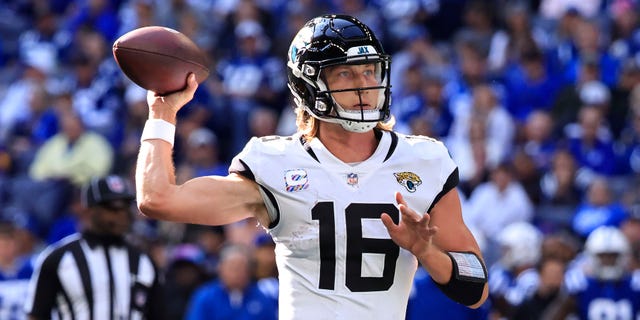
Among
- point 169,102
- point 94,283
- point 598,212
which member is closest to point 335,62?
point 169,102

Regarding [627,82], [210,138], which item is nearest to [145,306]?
[210,138]

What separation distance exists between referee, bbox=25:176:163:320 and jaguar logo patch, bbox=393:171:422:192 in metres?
2.41

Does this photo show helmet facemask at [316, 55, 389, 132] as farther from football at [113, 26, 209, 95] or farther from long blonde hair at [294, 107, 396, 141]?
football at [113, 26, 209, 95]

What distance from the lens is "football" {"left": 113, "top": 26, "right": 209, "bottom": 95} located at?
3600 mm

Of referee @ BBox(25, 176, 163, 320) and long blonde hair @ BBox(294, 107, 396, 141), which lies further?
referee @ BBox(25, 176, 163, 320)

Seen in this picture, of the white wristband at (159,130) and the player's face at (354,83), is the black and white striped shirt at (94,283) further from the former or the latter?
the player's face at (354,83)

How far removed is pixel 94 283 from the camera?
18.7 ft

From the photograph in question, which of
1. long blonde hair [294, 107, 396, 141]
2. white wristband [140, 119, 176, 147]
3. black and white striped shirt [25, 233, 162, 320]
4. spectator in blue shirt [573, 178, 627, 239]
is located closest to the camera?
white wristband [140, 119, 176, 147]

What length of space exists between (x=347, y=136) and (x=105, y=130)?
24.7 feet

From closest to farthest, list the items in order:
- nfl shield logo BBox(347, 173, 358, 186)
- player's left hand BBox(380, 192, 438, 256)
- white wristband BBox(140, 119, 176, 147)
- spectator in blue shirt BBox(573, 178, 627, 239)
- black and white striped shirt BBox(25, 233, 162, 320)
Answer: player's left hand BBox(380, 192, 438, 256), white wristband BBox(140, 119, 176, 147), nfl shield logo BBox(347, 173, 358, 186), black and white striped shirt BBox(25, 233, 162, 320), spectator in blue shirt BBox(573, 178, 627, 239)

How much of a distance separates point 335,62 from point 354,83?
0.09 metres

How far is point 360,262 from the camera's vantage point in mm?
3631

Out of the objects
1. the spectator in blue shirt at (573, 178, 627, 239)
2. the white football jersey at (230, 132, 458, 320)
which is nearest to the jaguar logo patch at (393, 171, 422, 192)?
the white football jersey at (230, 132, 458, 320)

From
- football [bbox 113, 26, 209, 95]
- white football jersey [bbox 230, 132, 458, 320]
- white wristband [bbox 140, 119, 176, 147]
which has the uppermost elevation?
football [bbox 113, 26, 209, 95]
